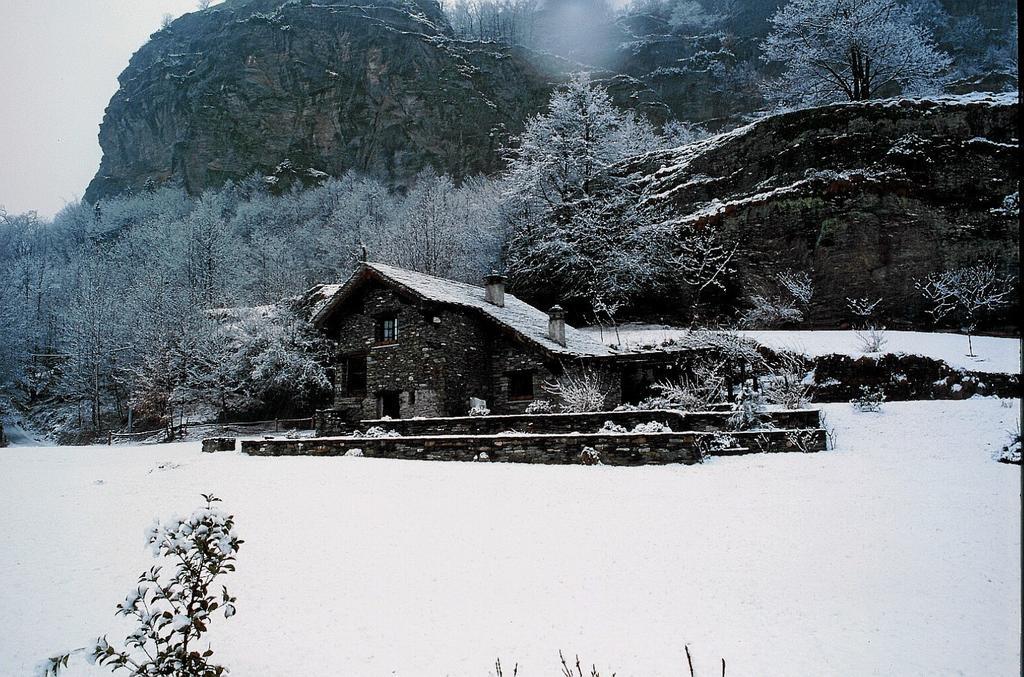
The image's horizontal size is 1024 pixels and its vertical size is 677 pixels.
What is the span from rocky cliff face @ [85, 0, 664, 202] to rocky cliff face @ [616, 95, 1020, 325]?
31196mm

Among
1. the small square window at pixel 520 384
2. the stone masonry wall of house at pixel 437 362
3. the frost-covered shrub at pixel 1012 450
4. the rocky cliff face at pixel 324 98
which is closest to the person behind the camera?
the frost-covered shrub at pixel 1012 450

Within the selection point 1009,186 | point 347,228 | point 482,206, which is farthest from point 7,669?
point 347,228

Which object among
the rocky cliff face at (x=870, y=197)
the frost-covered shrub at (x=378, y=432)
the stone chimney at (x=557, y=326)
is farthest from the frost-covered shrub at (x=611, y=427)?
the rocky cliff face at (x=870, y=197)

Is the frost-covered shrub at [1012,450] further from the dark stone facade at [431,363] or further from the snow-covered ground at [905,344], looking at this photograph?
the dark stone facade at [431,363]

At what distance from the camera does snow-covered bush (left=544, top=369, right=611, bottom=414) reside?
12925 millimetres

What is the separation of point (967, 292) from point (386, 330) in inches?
716

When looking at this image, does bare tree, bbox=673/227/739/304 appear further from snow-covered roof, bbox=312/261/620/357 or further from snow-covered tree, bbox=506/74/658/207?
snow-covered tree, bbox=506/74/658/207

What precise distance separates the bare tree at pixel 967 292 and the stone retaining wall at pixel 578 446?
1010 cm

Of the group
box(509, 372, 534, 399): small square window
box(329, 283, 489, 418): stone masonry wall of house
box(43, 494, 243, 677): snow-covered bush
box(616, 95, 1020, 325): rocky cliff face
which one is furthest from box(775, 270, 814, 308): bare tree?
box(43, 494, 243, 677): snow-covered bush

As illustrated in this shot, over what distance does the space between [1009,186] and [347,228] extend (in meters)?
30.6

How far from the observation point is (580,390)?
13.6 meters

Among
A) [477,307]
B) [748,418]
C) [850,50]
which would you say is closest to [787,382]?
[748,418]

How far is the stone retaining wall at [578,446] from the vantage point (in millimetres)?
7586

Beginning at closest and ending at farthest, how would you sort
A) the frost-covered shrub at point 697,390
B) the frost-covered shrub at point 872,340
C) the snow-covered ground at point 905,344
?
the frost-covered shrub at point 697,390 < the snow-covered ground at point 905,344 < the frost-covered shrub at point 872,340
